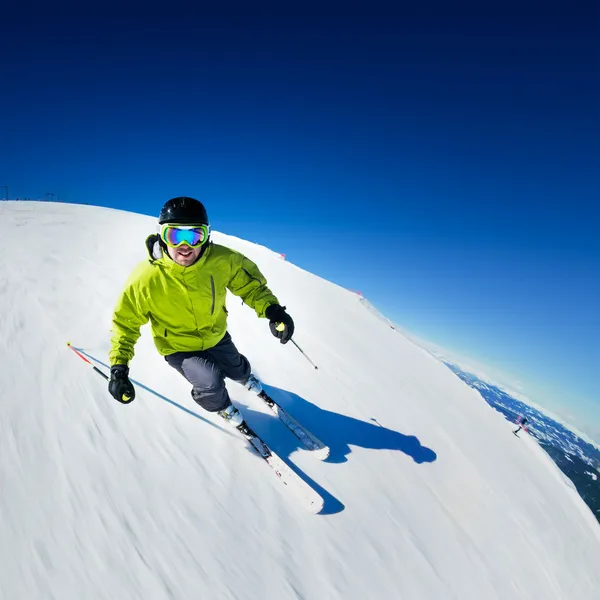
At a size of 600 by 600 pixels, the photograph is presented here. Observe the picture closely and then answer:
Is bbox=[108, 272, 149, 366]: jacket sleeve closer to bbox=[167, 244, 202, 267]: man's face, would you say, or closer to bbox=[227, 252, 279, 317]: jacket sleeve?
bbox=[167, 244, 202, 267]: man's face

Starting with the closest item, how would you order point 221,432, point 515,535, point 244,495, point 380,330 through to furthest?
point 244,495
point 221,432
point 515,535
point 380,330

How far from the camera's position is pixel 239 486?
2906 millimetres

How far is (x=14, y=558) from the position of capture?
5.64ft

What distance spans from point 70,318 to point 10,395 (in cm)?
169

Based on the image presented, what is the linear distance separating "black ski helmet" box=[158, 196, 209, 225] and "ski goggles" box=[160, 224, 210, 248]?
0.15 ft

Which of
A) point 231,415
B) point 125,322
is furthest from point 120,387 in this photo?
point 231,415

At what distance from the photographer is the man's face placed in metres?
2.86

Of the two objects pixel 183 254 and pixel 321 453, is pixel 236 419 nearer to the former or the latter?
pixel 321 453

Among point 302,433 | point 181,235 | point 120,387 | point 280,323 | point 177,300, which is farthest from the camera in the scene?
point 302,433

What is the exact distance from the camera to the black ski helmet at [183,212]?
110 inches

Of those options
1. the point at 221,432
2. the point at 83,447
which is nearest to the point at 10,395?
the point at 83,447

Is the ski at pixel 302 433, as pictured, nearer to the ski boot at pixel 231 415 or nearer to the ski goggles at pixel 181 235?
the ski boot at pixel 231 415

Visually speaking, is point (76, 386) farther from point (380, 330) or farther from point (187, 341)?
point (380, 330)

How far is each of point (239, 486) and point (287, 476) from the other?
0.49 m
